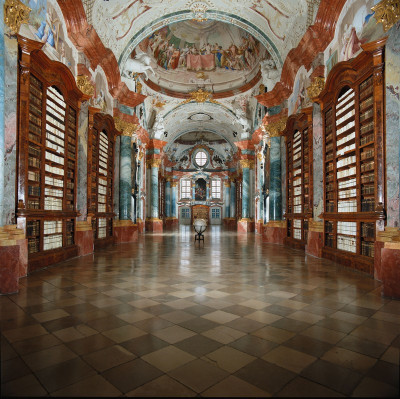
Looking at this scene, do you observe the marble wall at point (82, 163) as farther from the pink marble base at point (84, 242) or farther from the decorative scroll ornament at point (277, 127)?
the decorative scroll ornament at point (277, 127)

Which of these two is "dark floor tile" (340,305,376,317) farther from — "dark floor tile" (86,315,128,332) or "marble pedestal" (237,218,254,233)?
"marble pedestal" (237,218,254,233)

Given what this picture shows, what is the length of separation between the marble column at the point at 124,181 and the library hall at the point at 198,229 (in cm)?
5

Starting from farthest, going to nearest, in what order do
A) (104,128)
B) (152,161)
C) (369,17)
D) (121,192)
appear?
(152,161), (121,192), (104,128), (369,17)

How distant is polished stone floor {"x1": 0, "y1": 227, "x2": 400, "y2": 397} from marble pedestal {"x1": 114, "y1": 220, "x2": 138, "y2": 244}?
7655mm

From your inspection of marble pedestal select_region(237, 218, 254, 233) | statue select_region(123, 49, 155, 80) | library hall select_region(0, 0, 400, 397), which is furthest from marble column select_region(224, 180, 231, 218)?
statue select_region(123, 49, 155, 80)

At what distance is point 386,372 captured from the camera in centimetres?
222

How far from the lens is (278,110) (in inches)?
521

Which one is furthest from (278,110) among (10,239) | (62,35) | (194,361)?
(194,361)

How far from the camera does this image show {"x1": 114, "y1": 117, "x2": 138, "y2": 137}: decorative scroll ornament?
504 inches

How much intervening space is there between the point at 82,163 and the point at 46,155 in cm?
191

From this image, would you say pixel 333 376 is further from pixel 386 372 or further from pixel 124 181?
pixel 124 181

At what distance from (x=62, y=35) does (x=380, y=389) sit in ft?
30.4

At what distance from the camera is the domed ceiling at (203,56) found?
17.0 metres

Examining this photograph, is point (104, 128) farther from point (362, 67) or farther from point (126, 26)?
point (362, 67)
